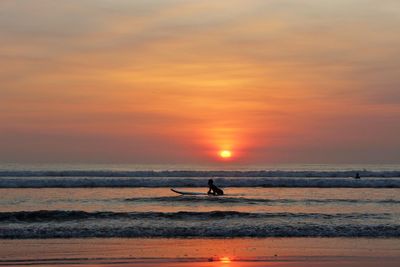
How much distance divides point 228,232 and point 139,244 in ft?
10.7

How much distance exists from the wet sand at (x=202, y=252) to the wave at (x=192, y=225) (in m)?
0.86

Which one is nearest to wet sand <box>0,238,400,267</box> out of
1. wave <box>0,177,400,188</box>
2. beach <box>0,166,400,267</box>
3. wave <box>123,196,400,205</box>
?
beach <box>0,166,400,267</box>

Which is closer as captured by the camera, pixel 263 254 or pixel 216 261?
A: pixel 216 261

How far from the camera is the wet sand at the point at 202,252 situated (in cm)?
1295

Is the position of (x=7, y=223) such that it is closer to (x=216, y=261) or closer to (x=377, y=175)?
(x=216, y=261)

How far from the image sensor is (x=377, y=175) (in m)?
60.2

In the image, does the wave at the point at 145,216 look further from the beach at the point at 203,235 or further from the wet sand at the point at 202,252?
the wet sand at the point at 202,252

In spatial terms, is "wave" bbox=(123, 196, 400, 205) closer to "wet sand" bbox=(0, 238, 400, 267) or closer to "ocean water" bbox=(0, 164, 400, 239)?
"ocean water" bbox=(0, 164, 400, 239)

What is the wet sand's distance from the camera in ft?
42.5

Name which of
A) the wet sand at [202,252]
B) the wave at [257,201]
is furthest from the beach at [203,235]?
the wave at [257,201]

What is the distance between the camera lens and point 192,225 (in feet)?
61.7

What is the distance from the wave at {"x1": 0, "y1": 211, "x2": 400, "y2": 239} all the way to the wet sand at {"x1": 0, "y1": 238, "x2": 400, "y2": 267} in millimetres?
861

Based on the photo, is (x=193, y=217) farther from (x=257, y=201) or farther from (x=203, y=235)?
(x=257, y=201)

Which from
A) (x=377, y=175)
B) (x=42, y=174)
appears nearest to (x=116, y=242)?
(x=42, y=174)
